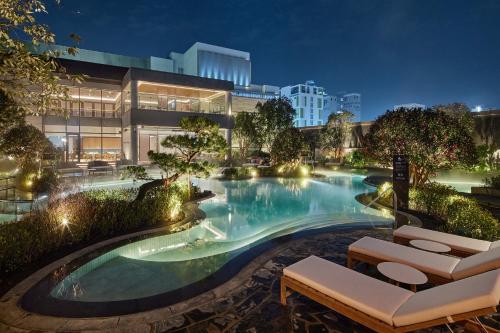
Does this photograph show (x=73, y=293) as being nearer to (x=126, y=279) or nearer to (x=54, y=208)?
(x=126, y=279)

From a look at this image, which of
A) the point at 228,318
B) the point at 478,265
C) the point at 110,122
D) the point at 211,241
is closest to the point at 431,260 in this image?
the point at 478,265

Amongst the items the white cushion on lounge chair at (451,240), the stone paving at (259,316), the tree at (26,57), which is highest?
the tree at (26,57)

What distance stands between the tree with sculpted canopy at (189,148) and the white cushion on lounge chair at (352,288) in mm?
7339

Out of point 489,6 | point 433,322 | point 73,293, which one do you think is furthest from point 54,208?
point 489,6

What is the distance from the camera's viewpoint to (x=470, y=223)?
6633 millimetres

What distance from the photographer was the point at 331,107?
148875 millimetres

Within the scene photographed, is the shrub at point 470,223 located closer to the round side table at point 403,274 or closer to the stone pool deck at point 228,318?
the stone pool deck at point 228,318

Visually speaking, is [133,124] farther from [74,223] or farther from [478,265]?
[478,265]

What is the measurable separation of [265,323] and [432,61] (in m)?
161

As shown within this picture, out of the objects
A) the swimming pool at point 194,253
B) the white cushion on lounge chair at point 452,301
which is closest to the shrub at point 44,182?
the swimming pool at point 194,253

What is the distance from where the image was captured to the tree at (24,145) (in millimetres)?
13641

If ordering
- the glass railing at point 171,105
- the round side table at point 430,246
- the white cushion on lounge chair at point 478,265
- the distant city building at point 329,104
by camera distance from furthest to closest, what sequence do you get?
the distant city building at point 329,104 < the glass railing at point 171,105 < the round side table at point 430,246 < the white cushion on lounge chair at point 478,265

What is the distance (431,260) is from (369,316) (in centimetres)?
177

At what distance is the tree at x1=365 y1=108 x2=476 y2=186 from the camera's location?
1010 centimetres
